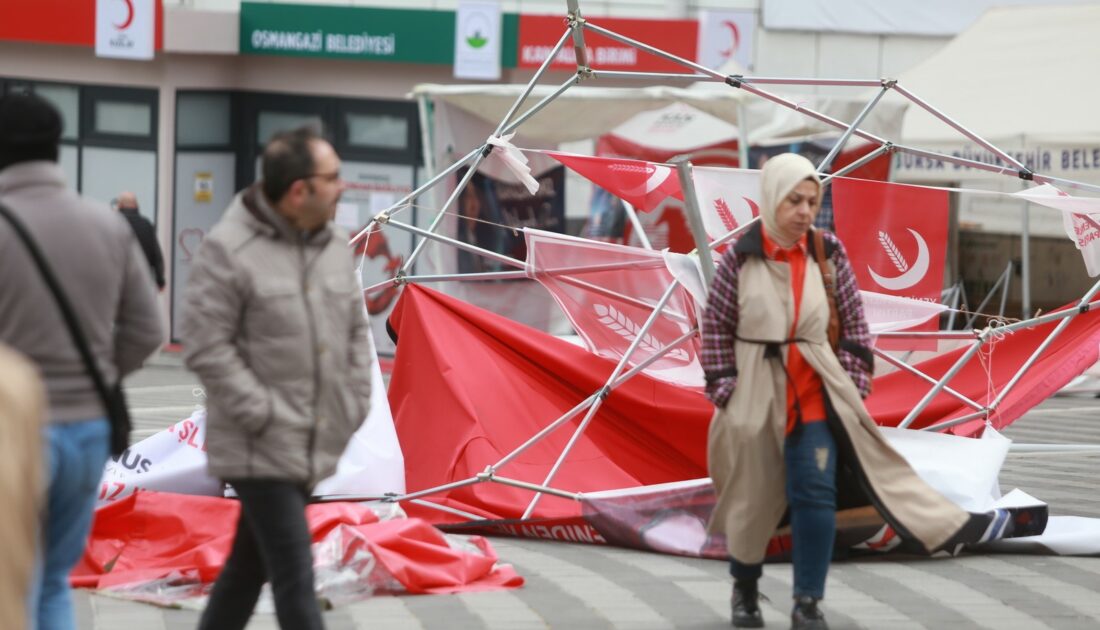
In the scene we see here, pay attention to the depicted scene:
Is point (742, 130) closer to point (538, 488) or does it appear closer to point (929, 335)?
point (929, 335)

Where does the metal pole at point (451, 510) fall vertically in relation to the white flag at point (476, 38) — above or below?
below

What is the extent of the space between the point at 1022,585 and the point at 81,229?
13.9ft

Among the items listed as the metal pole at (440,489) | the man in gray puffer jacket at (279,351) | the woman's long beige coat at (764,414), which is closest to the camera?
the man in gray puffer jacket at (279,351)

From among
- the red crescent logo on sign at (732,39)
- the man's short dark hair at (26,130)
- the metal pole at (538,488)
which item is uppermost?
the red crescent logo on sign at (732,39)

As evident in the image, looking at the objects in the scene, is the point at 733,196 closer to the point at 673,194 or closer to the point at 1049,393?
the point at 673,194

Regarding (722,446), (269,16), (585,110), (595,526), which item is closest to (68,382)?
(722,446)

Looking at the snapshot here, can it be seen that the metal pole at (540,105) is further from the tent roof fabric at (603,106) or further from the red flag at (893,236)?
the tent roof fabric at (603,106)

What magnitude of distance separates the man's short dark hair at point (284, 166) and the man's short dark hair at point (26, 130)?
1.88 feet

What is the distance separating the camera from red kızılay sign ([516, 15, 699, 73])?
69.5ft

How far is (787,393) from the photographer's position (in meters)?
5.67

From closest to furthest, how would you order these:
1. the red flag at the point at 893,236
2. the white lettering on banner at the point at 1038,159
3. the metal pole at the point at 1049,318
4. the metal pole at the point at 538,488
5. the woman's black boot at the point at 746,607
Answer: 1. the woman's black boot at the point at 746,607
2. the metal pole at the point at 538,488
3. the metal pole at the point at 1049,318
4. the red flag at the point at 893,236
5. the white lettering on banner at the point at 1038,159

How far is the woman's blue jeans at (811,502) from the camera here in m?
5.53

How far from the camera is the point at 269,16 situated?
67.6 feet

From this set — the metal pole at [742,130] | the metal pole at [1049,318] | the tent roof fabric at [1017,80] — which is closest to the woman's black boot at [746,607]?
the metal pole at [1049,318]
